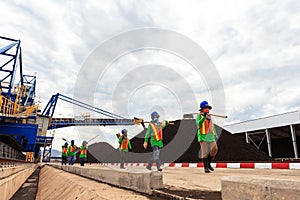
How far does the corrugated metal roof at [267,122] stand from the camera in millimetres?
24234

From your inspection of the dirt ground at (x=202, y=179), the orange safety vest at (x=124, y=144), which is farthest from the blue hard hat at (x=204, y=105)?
the orange safety vest at (x=124, y=144)

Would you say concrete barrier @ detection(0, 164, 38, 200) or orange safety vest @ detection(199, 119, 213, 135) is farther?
orange safety vest @ detection(199, 119, 213, 135)

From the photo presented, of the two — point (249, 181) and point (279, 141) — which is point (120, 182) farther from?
point (279, 141)

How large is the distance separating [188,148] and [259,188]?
24027mm

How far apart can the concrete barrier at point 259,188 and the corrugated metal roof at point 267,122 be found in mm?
25345

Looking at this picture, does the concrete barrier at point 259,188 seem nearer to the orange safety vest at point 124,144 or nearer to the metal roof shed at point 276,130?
the orange safety vest at point 124,144

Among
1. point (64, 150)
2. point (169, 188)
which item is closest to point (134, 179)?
point (169, 188)

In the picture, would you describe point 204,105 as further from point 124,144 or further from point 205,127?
point 124,144

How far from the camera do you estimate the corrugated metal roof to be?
24.2 metres

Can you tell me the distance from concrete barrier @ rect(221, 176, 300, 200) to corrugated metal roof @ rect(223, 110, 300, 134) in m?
25.3

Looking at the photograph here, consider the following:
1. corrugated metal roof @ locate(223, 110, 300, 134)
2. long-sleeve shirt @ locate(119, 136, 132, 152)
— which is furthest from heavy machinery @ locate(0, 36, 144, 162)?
corrugated metal roof @ locate(223, 110, 300, 134)

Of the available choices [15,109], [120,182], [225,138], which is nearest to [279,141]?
[225,138]

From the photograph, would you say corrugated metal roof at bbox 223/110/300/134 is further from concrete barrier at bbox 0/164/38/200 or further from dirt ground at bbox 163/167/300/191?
concrete barrier at bbox 0/164/38/200

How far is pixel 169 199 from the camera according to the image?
2893 millimetres
